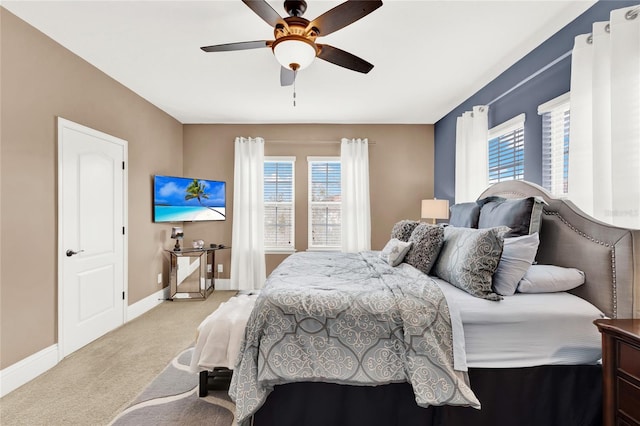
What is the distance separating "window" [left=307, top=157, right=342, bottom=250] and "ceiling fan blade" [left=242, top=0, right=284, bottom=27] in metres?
3.33

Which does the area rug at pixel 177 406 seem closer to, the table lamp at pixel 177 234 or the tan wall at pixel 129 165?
the tan wall at pixel 129 165

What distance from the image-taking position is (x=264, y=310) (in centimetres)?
166

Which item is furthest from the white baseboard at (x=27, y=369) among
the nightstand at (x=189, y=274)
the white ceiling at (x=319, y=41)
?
the white ceiling at (x=319, y=41)

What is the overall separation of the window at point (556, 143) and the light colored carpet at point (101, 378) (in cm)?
356

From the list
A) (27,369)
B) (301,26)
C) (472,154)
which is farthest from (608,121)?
(27,369)

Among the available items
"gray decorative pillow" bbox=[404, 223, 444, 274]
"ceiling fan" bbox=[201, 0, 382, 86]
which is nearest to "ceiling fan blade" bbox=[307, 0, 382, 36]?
"ceiling fan" bbox=[201, 0, 382, 86]

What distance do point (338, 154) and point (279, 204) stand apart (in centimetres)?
129

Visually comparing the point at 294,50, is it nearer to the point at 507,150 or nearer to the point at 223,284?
the point at 507,150

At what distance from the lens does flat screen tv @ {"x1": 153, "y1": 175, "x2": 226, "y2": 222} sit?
4254 mm

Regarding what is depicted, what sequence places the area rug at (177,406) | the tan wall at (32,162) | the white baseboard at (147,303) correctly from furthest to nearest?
1. the white baseboard at (147,303)
2. the tan wall at (32,162)
3. the area rug at (177,406)

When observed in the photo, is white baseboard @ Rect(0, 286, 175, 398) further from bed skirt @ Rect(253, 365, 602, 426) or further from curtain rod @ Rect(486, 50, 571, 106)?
curtain rod @ Rect(486, 50, 571, 106)

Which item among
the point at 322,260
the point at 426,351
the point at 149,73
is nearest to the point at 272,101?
the point at 149,73

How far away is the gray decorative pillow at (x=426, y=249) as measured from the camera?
225 centimetres

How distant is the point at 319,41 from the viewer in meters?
2.64
